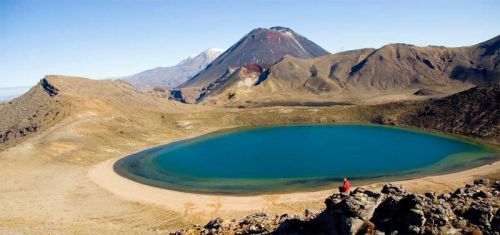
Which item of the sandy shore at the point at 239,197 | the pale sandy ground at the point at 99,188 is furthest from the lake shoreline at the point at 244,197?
the pale sandy ground at the point at 99,188

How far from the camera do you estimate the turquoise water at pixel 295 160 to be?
7794cm

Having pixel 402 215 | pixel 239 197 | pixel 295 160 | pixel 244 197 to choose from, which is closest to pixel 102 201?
pixel 239 197

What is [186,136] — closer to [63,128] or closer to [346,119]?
[63,128]

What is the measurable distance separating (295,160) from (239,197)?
103ft

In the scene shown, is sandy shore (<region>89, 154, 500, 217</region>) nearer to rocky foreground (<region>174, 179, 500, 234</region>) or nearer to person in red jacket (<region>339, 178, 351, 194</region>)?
person in red jacket (<region>339, 178, 351, 194</region>)

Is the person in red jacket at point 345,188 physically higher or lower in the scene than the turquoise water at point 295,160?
higher

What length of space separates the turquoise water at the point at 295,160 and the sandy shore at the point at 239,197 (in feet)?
13.4

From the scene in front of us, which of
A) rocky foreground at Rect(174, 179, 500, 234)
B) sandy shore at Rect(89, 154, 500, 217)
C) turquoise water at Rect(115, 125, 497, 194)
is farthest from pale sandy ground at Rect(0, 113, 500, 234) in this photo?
rocky foreground at Rect(174, 179, 500, 234)

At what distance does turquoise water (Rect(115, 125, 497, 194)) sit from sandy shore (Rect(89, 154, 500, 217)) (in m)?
4.08

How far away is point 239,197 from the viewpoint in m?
67.8

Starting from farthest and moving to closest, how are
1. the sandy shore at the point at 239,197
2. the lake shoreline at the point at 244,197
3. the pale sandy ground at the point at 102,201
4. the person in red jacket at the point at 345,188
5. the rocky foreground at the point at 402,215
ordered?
1. the sandy shore at the point at 239,197
2. the lake shoreline at the point at 244,197
3. the pale sandy ground at the point at 102,201
4. the person in red jacket at the point at 345,188
5. the rocky foreground at the point at 402,215

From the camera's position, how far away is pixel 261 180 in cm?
7856

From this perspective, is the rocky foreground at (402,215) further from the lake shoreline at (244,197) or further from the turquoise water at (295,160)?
the turquoise water at (295,160)

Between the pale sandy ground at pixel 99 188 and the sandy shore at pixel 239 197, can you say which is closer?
the pale sandy ground at pixel 99 188
